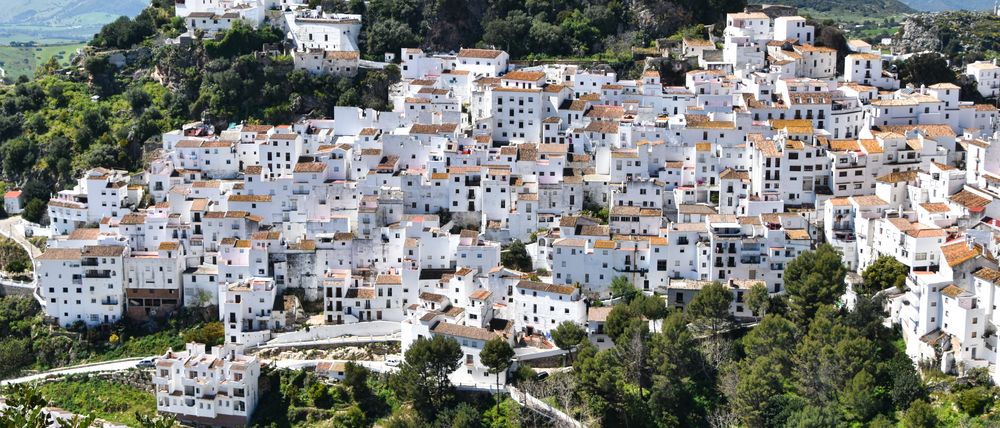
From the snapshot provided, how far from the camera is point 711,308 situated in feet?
118

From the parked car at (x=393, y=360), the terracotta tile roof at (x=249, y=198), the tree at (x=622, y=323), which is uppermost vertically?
the terracotta tile roof at (x=249, y=198)

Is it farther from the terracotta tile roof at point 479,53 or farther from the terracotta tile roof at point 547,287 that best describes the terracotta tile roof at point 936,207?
the terracotta tile roof at point 479,53

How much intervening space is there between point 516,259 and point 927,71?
18879mm

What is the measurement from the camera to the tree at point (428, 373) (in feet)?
116

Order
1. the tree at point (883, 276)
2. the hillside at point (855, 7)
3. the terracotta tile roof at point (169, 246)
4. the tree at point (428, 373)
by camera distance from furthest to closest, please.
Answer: the hillside at point (855, 7), the terracotta tile roof at point (169, 246), the tree at point (883, 276), the tree at point (428, 373)

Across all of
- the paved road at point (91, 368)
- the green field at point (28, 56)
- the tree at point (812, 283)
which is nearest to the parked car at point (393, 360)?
the paved road at point (91, 368)

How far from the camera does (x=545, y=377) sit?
36094mm

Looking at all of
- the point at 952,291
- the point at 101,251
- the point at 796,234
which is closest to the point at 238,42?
the point at 101,251

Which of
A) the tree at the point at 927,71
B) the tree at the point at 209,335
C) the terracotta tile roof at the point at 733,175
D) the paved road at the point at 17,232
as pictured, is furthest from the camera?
the tree at the point at 927,71

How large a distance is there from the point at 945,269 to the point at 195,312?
22.1 metres

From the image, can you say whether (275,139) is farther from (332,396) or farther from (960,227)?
(960,227)

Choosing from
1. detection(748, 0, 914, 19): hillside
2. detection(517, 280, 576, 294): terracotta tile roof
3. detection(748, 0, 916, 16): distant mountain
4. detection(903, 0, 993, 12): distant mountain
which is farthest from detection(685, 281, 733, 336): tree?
detection(903, 0, 993, 12): distant mountain

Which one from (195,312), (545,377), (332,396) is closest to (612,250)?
(545,377)

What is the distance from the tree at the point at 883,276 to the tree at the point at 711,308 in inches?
155
